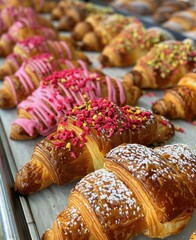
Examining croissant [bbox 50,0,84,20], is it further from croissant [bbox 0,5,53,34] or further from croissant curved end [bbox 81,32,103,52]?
croissant curved end [bbox 81,32,103,52]

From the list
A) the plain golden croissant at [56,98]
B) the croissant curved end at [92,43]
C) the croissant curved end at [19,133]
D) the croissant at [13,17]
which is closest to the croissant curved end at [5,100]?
the plain golden croissant at [56,98]

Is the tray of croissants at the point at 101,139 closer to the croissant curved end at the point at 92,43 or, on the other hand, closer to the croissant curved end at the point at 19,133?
the croissant curved end at the point at 19,133

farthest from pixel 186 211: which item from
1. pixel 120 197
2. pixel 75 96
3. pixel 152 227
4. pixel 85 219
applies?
pixel 75 96

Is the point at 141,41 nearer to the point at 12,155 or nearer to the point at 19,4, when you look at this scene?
the point at 12,155

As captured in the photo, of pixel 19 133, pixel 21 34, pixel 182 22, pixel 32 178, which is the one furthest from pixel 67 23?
pixel 32 178

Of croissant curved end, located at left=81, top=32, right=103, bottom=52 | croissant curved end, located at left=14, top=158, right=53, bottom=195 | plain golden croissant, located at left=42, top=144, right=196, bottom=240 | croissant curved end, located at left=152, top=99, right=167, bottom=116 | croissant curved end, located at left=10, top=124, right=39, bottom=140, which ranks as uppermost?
plain golden croissant, located at left=42, top=144, right=196, bottom=240

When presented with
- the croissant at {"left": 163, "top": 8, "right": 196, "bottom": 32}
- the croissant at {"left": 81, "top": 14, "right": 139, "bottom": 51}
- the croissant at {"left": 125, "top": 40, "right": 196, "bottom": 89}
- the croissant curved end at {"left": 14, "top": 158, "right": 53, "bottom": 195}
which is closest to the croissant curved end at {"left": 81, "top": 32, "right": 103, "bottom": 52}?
the croissant at {"left": 81, "top": 14, "right": 139, "bottom": 51}
